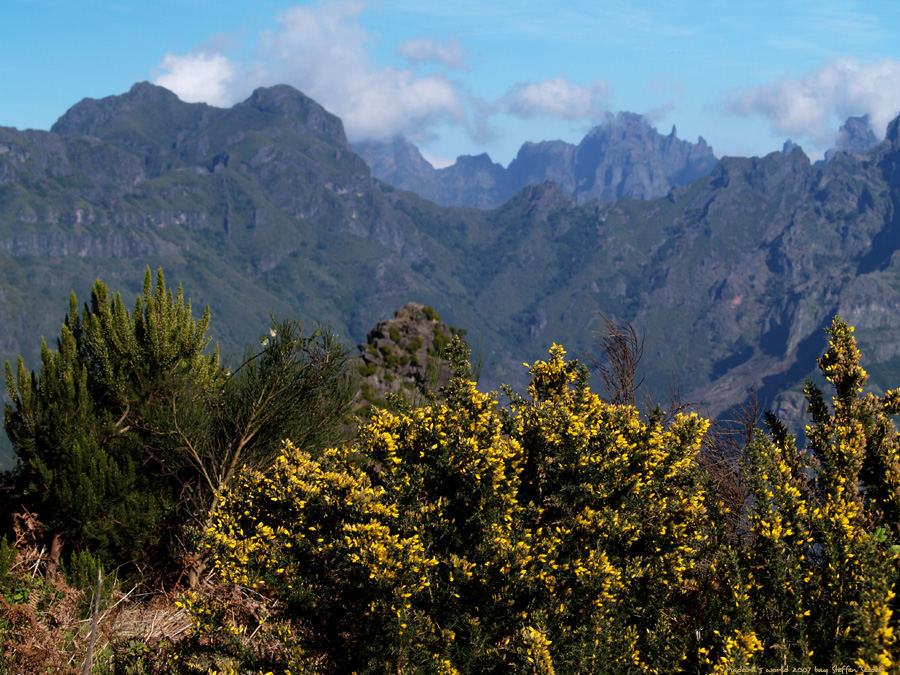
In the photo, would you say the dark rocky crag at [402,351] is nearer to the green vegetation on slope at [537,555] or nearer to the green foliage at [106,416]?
the green foliage at [106,416]

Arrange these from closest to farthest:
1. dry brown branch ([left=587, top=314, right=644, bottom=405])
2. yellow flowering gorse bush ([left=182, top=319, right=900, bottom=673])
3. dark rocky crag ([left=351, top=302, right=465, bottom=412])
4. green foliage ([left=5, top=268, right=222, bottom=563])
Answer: yellow flowering gorse bush ([left=182, top=319, right=900, bottom=673]), green foliage ([left=5, top=268, right=222, bottom=563]), dry brown branch ([left=587, top=314, right=644, bottom=405]), dark rocky crag ([left=351, top=302, right=465, bottom=412])

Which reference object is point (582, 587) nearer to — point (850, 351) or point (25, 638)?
point (850, 351)

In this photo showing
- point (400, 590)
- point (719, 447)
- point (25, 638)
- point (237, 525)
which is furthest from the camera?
point (719, 447)

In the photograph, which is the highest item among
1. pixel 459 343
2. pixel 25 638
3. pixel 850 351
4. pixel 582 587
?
pixel 850 351

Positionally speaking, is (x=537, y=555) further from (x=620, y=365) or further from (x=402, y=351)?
(x=402, y=351)

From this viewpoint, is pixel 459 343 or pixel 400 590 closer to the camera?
pixel 400 590

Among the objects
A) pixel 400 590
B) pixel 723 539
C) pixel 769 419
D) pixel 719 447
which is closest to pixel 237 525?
pixel 400 590

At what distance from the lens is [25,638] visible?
34.0ft

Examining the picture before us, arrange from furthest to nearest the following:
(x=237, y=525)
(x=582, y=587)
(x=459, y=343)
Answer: (x=459, y=343) < (x=237, y=525) < (x=582, y=587)

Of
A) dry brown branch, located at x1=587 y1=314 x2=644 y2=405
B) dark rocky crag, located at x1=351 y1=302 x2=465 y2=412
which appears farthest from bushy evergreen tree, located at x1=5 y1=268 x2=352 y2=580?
dark rocky crag, located at x1=351 y1=302 x2=465 y2=412

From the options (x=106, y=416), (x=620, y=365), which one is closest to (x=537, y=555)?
(x=620, y=365)

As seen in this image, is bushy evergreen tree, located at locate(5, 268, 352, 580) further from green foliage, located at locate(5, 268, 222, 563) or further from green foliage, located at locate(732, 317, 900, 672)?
green foliage, located at locate(732, 317, 900, 672)

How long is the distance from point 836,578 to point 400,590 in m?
4.50

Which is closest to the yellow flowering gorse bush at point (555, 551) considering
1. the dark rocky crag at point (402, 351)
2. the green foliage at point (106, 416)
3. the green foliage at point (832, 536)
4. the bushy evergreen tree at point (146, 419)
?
the green foliage at point (832, 536)
